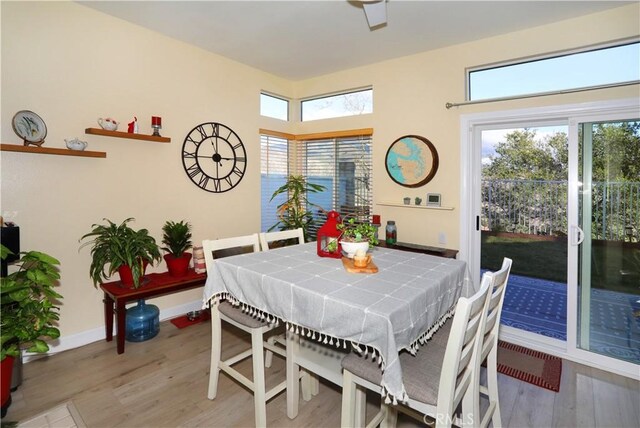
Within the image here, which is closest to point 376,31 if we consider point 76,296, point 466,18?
point 466,18

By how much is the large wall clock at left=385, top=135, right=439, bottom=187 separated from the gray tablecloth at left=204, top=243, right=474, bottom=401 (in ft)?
4.79

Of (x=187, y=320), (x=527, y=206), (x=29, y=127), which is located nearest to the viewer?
(x=29, y=127)

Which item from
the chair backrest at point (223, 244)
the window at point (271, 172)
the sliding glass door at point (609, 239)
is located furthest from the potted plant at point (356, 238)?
the window at point (271, 172)

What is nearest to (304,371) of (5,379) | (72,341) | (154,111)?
(5,379)

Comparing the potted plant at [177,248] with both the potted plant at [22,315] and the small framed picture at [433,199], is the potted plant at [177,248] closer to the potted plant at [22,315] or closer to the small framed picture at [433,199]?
the potted plant at [22,315]

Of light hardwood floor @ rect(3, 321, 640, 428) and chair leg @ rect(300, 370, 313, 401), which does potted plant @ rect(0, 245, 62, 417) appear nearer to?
light hardwood floor @ rect(3, 321, 640, 428)

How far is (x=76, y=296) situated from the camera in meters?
2.76

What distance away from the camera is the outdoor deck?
252 centimetres

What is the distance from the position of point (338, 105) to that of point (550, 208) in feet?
8.41

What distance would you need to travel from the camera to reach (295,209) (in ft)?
13.7

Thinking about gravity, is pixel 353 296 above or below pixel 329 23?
below

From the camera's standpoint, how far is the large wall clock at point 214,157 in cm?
341

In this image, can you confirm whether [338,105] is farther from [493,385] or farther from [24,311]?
[24,311]

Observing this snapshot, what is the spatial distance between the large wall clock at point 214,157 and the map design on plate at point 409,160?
1721 millimetres
